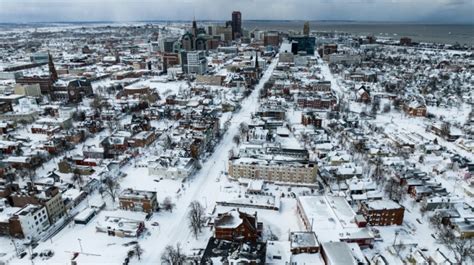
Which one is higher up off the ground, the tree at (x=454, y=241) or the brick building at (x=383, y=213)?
the brick building at (x=383, y=213)

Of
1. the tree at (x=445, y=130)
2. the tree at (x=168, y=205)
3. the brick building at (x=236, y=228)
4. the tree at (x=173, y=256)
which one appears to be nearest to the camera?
the tree at (x=173, y=256)

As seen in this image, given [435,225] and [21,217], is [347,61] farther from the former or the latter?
[21,217]

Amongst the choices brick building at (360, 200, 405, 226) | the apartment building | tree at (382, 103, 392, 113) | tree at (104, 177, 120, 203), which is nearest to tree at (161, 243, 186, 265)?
tree at (104, 177, 120, 203)

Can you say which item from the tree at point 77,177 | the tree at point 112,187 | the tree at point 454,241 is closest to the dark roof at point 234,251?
the tree at point 112,187

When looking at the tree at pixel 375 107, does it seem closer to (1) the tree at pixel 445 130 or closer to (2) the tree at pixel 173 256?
(1) the tree at pixel 445 130

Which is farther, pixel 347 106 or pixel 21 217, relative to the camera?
pixel 347 106

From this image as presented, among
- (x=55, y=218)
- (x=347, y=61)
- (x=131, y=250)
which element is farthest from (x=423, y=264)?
(x=347, y=61)
